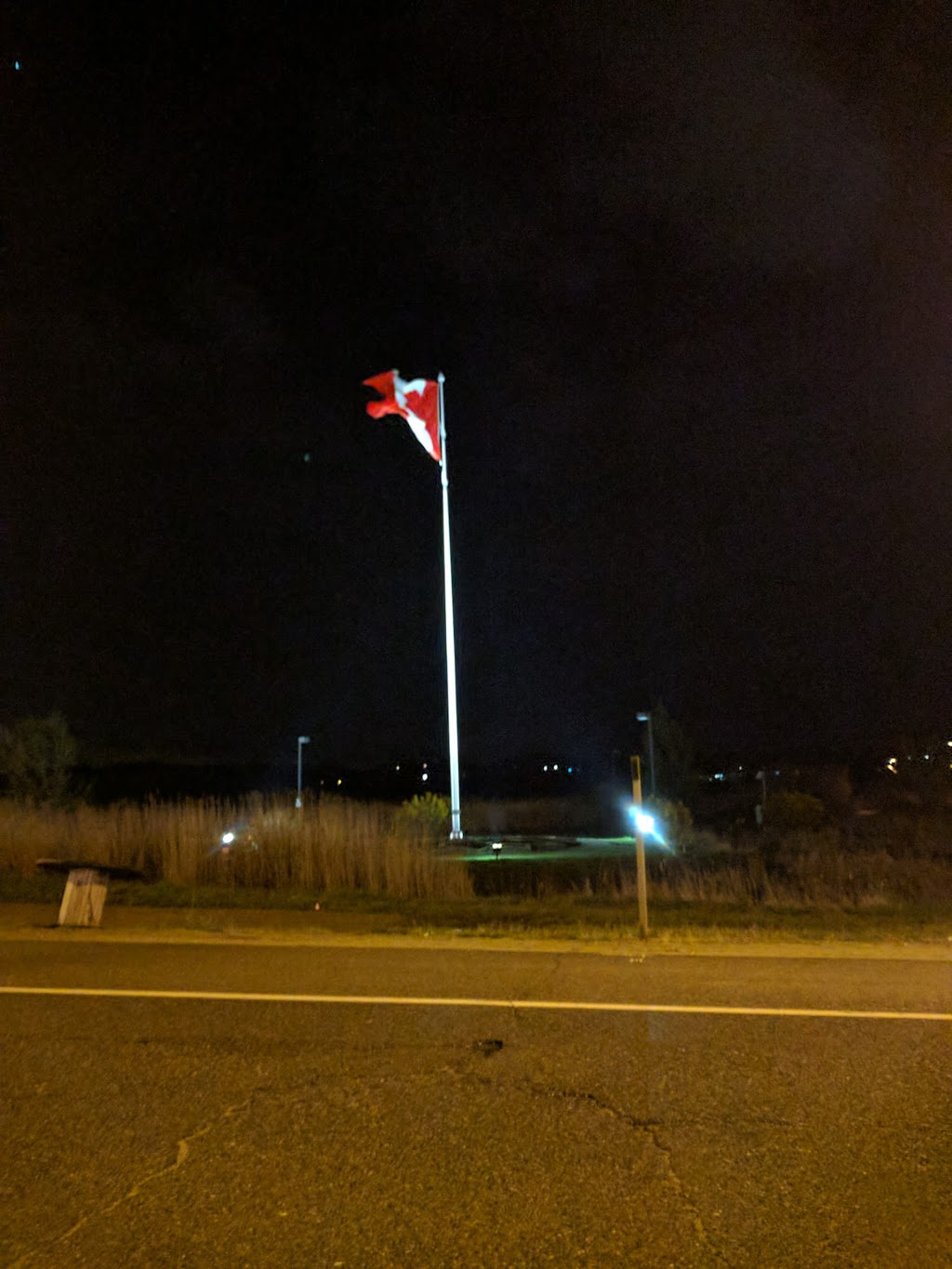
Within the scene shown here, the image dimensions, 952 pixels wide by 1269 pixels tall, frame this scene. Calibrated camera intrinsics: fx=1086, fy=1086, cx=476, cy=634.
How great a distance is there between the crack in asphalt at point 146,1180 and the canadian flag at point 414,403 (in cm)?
2271

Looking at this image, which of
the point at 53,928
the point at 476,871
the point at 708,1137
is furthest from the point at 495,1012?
the point at 476,871

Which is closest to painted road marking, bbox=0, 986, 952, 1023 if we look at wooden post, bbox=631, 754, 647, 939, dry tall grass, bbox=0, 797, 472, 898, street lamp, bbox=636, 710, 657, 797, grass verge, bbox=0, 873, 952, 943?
wooden post, bbox=631, 754, 647, 939

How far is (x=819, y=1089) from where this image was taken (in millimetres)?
6090

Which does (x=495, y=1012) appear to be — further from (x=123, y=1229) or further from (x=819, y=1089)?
(x=123, y=1229)

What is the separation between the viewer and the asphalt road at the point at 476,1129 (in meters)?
4.26

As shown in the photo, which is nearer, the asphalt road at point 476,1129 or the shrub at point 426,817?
the asphalt road at point 476,1129

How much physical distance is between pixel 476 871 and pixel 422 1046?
46.9 ft

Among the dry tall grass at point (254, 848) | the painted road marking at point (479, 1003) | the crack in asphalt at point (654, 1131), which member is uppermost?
the dry tall grass at point (254, 848)

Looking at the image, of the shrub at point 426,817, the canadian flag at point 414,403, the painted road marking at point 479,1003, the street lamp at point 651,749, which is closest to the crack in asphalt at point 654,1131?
the painted road marking at point 479,1003

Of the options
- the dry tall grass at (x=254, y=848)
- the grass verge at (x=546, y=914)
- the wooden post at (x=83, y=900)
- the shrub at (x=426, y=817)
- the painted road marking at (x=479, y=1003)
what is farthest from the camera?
the shrub at (x=426, y=817)

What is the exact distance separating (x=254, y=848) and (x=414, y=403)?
42.0ft

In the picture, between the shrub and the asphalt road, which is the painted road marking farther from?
the shrub

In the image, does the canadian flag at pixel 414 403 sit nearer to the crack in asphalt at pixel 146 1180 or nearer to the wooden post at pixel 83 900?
the wooden post at pixel 83 900

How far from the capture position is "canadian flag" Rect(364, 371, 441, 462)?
1061 inches
